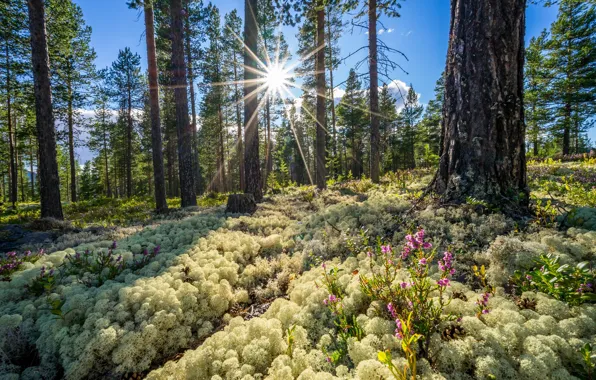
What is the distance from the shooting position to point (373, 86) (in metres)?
10.9

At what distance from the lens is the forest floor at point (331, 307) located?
69.1 inches

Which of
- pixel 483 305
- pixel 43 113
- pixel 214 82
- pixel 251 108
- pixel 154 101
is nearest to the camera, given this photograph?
pixel 483 305

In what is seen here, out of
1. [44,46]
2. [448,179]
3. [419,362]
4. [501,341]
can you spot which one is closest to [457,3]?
[448,179]

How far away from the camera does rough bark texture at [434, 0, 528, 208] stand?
3.77m

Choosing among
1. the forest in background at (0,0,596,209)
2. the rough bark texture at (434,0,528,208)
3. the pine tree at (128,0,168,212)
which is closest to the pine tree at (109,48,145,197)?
the forest in background at (0,0,596,209)

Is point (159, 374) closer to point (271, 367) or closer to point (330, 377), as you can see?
point (271, 367)

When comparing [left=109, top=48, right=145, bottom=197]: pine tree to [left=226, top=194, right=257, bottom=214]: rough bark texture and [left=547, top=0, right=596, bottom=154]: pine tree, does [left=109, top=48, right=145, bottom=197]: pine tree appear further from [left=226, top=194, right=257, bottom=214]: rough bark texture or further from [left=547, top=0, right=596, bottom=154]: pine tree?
[left=547, top=0, right=596, bottom=154]: pine tree

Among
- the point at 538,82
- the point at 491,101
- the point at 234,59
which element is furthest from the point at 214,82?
the point at 538,82

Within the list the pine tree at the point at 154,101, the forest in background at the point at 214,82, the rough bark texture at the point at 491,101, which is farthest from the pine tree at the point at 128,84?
the rough bark texture at the point at 491,101

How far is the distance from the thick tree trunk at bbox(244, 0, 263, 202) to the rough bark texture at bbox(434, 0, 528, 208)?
6.31 metres

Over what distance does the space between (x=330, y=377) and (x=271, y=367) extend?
1.64 ft

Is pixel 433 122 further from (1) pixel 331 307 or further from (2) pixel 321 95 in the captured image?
(1) pixel 331 307

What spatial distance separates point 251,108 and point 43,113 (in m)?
5.92

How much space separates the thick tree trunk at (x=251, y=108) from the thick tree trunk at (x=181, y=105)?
2539mm
